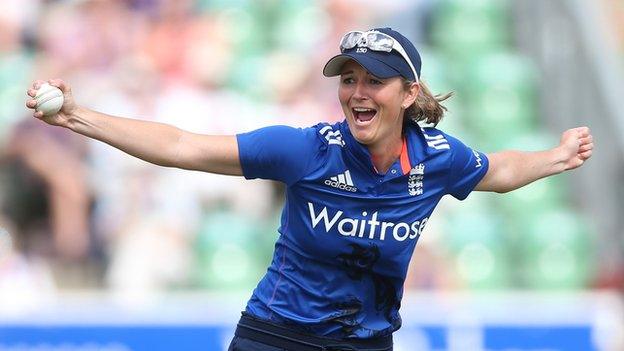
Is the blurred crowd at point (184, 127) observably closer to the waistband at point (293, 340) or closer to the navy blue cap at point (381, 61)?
the waistband at point (293, 340)

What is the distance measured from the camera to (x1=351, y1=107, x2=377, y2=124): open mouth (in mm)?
5277

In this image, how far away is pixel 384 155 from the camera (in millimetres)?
5406

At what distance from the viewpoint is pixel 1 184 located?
9.81 m

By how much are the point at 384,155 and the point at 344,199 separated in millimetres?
276

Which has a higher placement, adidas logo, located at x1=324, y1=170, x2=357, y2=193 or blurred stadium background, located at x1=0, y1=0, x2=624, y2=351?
blurred stadium background, located at x1=0, y1=0, x2=624, y2=351

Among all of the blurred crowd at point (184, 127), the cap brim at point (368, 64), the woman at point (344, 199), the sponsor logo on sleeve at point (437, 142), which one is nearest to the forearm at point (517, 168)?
the sponsor logo on sleeve at point (437, 142)

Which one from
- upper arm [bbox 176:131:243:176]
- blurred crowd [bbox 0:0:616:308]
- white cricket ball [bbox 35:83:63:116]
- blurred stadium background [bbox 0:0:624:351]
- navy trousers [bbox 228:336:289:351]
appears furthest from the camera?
blurred crowd [bbox 0:0:616:308]

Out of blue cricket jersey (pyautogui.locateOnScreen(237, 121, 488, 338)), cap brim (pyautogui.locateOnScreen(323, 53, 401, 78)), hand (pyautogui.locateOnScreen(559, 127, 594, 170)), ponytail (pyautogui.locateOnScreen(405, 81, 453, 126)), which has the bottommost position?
blue cricket jersey (pyautogui.locateOnScreen(237, 121, 488, 338))

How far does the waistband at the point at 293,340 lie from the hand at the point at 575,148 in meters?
1.27

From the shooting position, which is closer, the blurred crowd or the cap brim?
the cap brim

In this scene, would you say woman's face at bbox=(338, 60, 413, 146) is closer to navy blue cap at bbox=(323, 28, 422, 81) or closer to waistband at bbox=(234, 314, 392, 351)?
navy blue cap at bbox=(323, 28, 422, 81)

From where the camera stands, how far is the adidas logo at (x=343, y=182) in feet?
17.2

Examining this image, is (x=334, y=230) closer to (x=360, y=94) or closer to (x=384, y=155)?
(x=384, y=155)

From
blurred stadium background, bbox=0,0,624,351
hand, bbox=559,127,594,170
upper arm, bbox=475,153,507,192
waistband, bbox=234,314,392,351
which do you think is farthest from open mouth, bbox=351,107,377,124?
blurred stadium background, bbox=0,0,624,351
